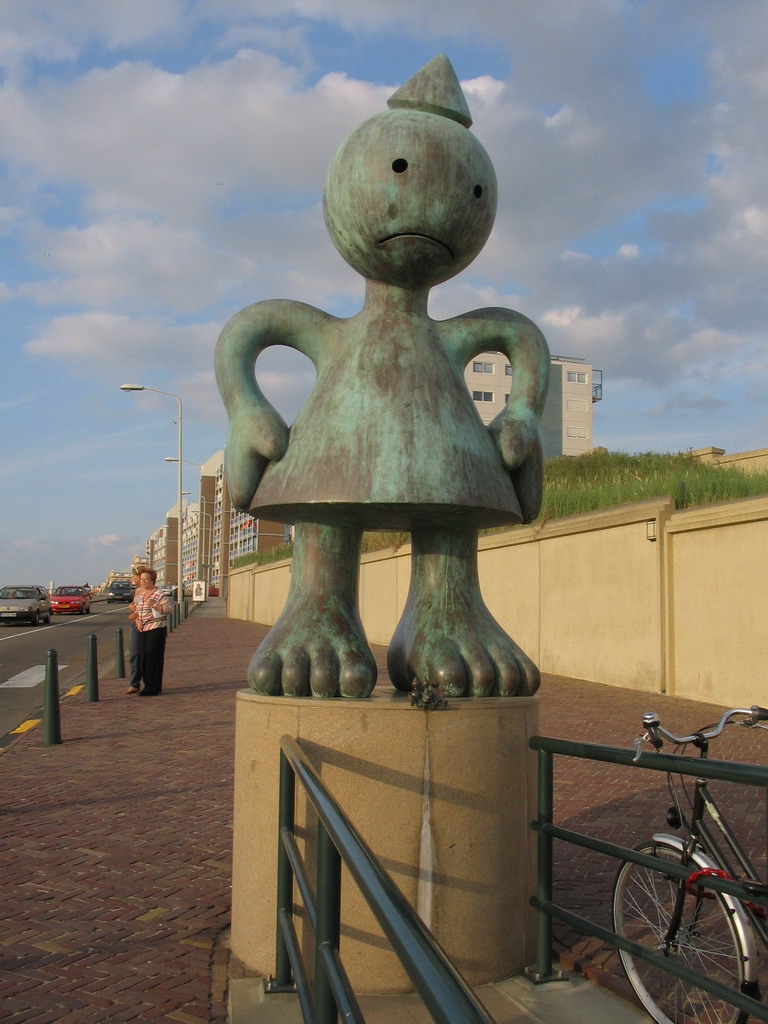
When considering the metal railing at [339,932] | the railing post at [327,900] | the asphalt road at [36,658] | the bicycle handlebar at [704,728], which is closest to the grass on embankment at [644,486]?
the asphalt road at [36,658]

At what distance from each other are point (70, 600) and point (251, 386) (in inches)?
1477

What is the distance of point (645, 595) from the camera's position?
39.6ft

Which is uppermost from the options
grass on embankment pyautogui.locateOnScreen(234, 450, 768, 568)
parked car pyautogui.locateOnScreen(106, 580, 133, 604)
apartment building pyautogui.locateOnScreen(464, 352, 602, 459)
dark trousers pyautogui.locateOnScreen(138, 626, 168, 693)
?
apartment building pyautogui.locateOnScreen(464, 352, 602, 459)

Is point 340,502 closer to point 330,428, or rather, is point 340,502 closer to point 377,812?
point 330,428

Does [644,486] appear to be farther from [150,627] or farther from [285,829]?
[285,829]

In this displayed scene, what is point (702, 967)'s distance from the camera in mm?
3422

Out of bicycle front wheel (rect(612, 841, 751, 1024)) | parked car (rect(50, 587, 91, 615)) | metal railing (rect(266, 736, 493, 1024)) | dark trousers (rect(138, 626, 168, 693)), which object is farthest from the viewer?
parked car (rect(50, 587, 91, 615))

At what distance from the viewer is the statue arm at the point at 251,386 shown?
3.75 metres

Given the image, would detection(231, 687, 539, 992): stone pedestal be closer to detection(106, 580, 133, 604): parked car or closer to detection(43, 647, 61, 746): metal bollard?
detection(43, 647, 61, 746): metal bollard

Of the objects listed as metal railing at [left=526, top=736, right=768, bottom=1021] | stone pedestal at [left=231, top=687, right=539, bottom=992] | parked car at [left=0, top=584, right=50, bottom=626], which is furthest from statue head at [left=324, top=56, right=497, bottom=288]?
parked car at [left=0, top=584, right=50, bottom=626]

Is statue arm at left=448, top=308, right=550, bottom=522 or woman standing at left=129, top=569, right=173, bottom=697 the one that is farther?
woman standing at left=129, top=569, right=173, bottom=697

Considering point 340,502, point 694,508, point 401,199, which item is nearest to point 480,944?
point 340,502

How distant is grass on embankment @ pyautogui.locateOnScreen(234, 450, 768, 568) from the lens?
491 inches

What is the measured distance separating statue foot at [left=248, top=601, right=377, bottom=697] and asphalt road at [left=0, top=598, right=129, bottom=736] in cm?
699
